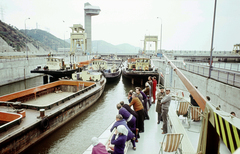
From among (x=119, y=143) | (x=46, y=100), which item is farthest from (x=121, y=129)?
(x=46, y=100)

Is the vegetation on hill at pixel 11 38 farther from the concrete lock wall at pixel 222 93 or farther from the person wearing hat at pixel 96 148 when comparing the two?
the person wearing hat at pixel 96 148

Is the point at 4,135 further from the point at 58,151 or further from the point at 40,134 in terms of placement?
the point at 58,151

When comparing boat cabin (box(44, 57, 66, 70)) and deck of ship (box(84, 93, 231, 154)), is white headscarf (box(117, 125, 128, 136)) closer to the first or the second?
deck of ship (box(84, 93, 231, 154))

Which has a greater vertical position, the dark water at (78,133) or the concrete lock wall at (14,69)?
the concrete lock wall at (14,69)

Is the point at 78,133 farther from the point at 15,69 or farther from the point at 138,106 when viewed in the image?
the point at 15,69

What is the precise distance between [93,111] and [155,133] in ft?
25.7

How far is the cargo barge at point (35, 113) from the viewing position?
6.52 metres

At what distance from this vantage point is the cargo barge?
6.52 m

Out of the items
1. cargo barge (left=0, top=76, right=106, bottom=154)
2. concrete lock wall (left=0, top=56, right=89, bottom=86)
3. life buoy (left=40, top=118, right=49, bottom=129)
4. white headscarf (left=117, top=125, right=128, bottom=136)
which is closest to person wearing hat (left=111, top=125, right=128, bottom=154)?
white headscarf (left=117, top=125, right=128, bottom=136)

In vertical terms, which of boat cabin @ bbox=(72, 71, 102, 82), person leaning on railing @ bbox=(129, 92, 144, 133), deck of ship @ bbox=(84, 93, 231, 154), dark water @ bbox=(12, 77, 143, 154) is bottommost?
dark water @ bbox=(12, 77, 143, 154)

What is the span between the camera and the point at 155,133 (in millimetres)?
6438

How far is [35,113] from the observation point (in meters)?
8.60

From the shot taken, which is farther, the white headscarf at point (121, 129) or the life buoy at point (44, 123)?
the life buoy at point (44, 123)

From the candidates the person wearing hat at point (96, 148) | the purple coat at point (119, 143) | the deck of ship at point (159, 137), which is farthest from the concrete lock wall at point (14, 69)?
the person wearing hat at point (96, 148)
